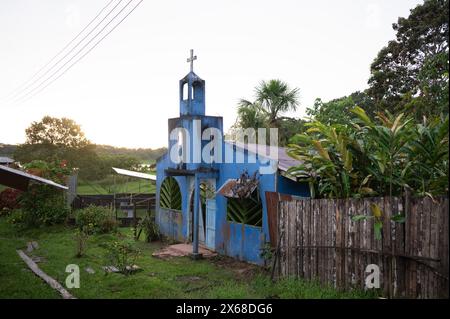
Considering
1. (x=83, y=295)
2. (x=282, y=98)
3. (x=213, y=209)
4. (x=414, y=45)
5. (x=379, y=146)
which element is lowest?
(x=83, y=295)

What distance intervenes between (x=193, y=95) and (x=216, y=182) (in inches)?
113

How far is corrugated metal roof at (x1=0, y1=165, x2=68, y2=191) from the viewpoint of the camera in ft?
34.0

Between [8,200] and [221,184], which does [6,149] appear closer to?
[8,200]

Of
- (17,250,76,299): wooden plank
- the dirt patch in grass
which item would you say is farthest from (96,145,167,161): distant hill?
the dirt patch in grass

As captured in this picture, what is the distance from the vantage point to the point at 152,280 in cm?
875

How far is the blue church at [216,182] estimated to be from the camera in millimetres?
10563

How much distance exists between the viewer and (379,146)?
24.2ft

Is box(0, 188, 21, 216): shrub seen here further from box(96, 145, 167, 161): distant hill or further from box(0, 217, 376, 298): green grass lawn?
box(96, 145, 167, 161): distant hill

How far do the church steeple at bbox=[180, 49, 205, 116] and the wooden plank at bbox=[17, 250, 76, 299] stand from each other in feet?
20.2

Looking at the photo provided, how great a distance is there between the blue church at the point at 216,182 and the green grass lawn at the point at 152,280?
0.91m
